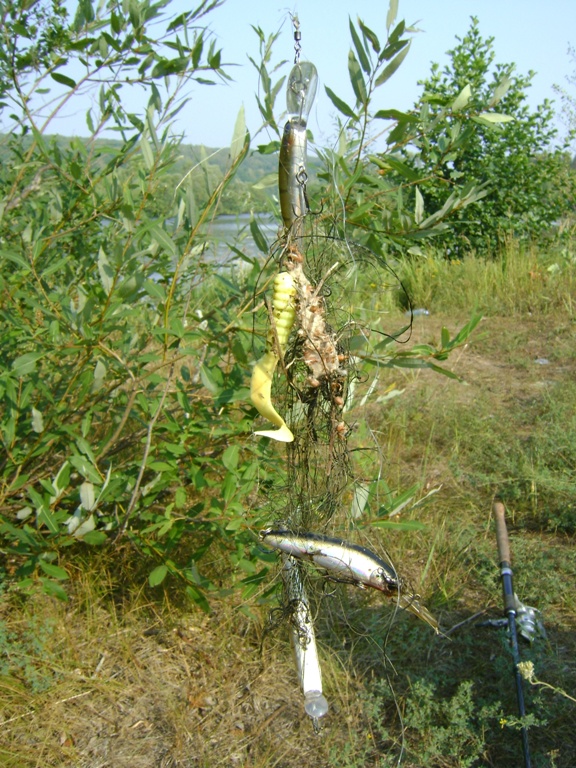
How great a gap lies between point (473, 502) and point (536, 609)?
0.81 meters

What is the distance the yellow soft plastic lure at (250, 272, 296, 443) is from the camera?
4.22ft

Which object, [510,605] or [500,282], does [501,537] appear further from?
[500,282]

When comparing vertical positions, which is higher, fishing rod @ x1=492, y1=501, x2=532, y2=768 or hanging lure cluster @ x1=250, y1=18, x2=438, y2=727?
hanging lure cluster @ x1=250, y1=18, x2=438, y2=727

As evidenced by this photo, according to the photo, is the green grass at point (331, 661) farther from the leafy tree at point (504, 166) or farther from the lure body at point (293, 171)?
the leafy tree at point (504, 166)

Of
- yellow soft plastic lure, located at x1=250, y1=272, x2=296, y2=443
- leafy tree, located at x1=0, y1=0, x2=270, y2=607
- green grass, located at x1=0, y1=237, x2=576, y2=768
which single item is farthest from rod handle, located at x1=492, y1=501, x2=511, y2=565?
yellow soft plastic lure, located at x1=250, y1=272, x2=296, y2=443

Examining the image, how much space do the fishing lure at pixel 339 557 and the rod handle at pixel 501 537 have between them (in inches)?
47.1

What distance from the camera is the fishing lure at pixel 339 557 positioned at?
1.58m

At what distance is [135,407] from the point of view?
2566mm

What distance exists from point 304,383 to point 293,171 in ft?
1.36

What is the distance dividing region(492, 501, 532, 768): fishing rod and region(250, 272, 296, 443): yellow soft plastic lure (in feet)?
4.47

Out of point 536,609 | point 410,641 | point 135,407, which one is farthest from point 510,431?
point 135,407

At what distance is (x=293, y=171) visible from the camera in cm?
141

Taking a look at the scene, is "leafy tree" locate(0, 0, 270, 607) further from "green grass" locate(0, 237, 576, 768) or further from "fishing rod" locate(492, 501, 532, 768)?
"fishing rod" locate(492, 501, 532, 768)

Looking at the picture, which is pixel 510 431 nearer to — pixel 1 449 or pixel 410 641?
pixel 410 641
